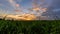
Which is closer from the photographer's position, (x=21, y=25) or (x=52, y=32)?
(x=52, y=32)

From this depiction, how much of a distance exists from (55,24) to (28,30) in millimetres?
927

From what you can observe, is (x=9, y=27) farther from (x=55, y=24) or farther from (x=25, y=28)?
(x=55, y=24)

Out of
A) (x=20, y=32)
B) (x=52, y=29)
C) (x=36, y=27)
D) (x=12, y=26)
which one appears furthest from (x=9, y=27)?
(x=52, y=29)

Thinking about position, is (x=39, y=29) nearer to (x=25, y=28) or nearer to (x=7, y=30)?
(x=25, y=28)

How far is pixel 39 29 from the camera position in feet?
18.3

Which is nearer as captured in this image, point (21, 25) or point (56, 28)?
point (56, 28)

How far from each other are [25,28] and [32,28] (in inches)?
9.3

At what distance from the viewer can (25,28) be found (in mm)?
5465

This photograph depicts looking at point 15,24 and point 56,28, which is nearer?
point 56,28

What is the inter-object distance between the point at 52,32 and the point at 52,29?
0.42 ft

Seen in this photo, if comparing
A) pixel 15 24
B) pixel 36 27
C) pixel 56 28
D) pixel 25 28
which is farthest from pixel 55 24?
pixel 15 24

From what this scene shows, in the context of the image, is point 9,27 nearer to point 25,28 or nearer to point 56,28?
point 25,28

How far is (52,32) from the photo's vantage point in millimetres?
5332

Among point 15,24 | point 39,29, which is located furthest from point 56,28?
point 15,24
